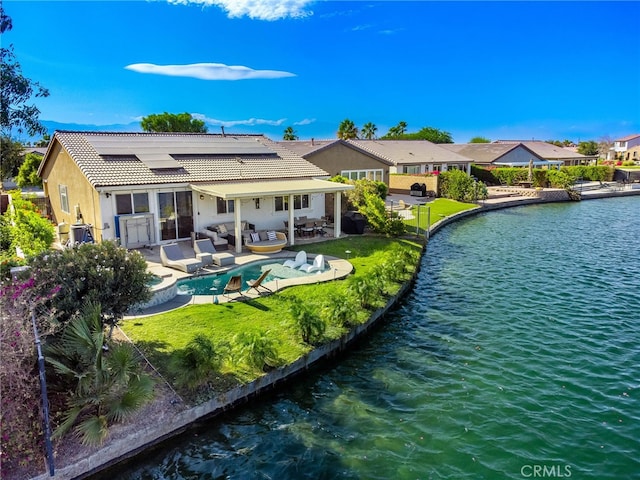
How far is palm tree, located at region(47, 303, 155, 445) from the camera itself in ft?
25.6

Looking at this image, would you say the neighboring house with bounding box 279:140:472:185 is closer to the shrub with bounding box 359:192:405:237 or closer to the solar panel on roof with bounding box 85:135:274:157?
the solar panel on roof with bounding box 85:135:274:157

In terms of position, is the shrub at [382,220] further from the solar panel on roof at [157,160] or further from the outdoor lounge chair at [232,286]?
the outdoor lounge chair at [232,286]

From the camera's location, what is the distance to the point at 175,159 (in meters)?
24.1

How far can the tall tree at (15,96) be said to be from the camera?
1367 cm

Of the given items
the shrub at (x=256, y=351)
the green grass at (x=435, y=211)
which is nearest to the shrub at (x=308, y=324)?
the shrub at (x=256, y=351)

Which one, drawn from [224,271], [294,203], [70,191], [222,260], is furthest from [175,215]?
[294,203]

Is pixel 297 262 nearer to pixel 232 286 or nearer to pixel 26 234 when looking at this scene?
pixel 232 286

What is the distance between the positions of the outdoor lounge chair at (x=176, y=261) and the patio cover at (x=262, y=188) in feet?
10.6

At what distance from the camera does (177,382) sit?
9.31 meters

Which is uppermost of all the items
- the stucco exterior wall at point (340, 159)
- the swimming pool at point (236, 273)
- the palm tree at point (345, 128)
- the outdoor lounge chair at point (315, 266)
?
the palm tree at point (345, 128)

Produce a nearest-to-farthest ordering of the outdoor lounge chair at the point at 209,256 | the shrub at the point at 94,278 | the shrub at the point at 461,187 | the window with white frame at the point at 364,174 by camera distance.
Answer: the shrub at the point at 94,278 < the outdoor lounge chair at the point at 209,256 < the window with white frame at the point at 364,174 < the shrub at the point at 461,187

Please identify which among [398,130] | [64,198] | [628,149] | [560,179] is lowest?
[64,198]

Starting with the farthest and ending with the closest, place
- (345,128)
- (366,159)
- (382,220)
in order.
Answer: (345,128)
(366,159)
(382,220)

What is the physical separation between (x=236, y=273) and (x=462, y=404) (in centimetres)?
1040
